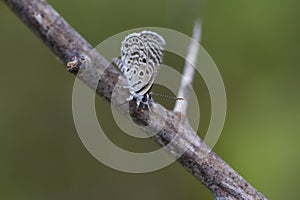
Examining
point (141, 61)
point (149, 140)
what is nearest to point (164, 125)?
point (141, 61)

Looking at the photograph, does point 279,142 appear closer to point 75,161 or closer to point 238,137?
point 238,137

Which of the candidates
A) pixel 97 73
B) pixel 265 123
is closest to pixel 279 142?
pixel 265 123

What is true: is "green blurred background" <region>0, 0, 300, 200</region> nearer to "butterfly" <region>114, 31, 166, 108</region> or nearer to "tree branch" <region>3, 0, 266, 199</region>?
"tree branch" <region>3, 0, 266, 199</region>

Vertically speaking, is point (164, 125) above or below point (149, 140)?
below

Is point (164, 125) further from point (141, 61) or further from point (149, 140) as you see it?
point (149, 140)

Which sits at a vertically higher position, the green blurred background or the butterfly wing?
the green blurred background

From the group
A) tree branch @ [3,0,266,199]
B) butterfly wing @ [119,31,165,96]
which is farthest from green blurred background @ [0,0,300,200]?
butterfly wing @ [119,31,165,96]
